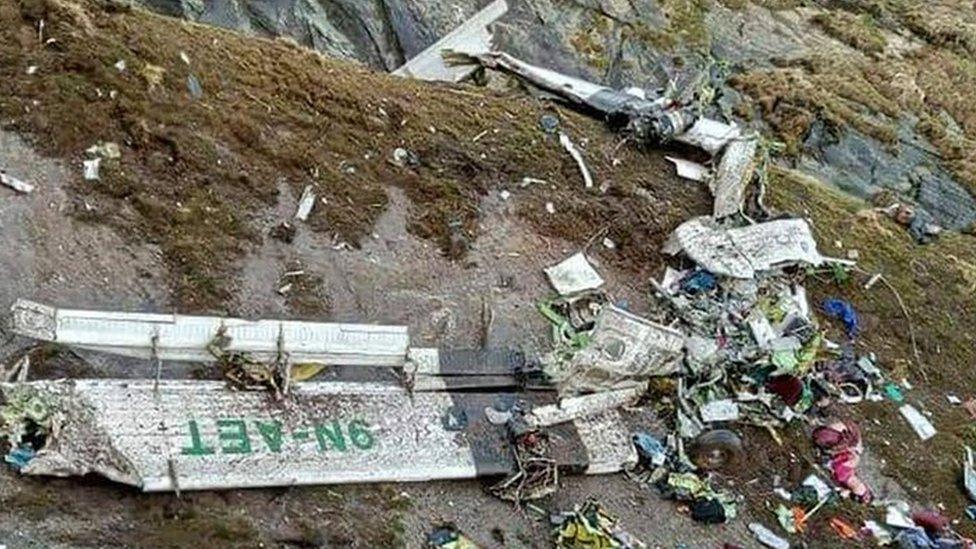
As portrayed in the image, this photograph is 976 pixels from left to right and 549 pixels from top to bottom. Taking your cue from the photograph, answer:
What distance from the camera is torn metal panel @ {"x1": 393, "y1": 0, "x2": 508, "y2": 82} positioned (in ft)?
35.4

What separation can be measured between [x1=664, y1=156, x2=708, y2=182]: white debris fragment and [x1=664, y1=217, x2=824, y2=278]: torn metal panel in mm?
632

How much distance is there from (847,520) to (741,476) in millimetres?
712

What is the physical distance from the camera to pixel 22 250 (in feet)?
21.4

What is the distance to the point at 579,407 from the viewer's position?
6750 mm

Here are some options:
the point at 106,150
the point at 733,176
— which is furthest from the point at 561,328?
the point at 106,150

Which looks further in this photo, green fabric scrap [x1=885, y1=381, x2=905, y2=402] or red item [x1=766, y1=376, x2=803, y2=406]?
green fabric scrap [x1=885, y1=381, x2=905, y2=402]

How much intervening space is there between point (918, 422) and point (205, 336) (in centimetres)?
507

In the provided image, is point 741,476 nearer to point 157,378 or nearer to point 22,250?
point 157,378

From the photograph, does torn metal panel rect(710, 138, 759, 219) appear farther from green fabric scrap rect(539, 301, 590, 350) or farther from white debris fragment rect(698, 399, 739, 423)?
white debris fragment rect(698, 399, 739, 423)

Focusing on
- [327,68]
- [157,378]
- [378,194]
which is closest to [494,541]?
[157,378]

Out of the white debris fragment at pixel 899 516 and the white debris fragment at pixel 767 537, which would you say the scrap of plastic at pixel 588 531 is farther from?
the white debris fragment at pixel 899 516

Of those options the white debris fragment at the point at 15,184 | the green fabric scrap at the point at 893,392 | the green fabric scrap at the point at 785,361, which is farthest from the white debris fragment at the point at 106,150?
the green fabric scrap at the point at 893,392

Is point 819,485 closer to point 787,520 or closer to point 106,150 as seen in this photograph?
point 787,520

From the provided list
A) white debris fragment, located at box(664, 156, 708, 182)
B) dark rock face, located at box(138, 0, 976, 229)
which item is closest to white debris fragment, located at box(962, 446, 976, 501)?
white debris fragment, located at box(664, 156, 708, 182)
